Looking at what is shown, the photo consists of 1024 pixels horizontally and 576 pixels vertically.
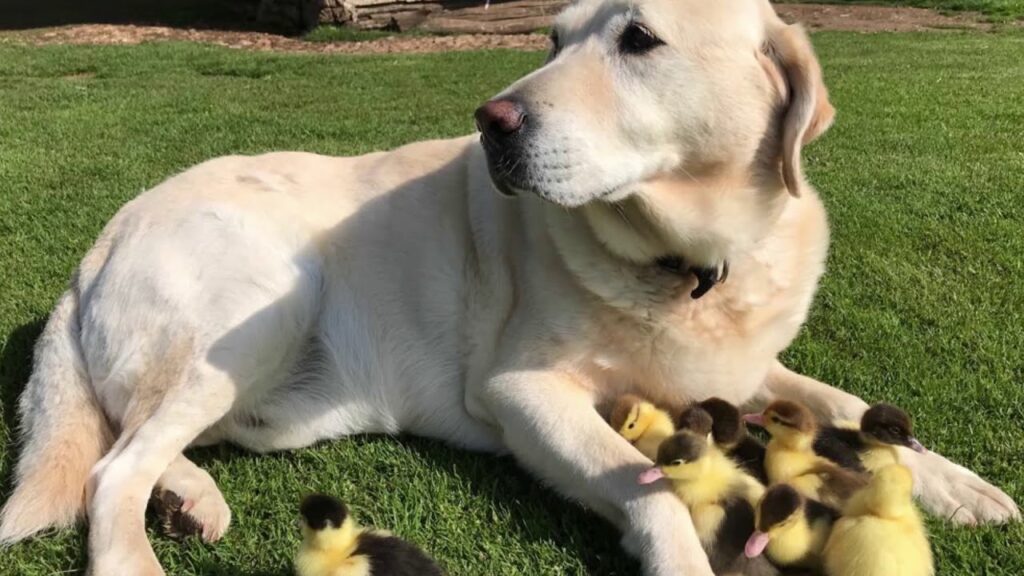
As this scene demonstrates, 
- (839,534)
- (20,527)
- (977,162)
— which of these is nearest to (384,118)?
(977,162)

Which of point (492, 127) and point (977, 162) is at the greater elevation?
point (492, 127)

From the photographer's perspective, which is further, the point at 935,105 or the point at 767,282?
the point at 935,105

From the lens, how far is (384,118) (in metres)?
8.23

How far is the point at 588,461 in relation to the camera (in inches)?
96.3

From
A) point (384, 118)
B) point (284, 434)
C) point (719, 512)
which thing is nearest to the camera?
point (719, 512)

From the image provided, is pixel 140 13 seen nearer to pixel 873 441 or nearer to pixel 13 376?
pixel 13 376

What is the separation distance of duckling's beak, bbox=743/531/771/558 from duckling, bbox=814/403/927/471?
1.68ft

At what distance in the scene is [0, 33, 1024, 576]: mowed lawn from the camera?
7.97 feet

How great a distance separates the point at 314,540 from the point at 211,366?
0.96 m

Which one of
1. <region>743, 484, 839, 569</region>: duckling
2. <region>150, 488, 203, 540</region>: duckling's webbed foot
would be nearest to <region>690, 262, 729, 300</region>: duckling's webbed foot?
<region>743, 484, 839, 569</region>: duckling

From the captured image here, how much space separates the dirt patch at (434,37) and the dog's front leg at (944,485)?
37.7ft

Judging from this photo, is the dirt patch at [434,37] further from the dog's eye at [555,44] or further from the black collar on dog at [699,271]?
the black collar on dog at [699,271]

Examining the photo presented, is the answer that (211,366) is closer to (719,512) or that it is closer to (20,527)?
(20,527)

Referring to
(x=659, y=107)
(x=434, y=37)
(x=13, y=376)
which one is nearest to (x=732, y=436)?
(x=659, y=107)
